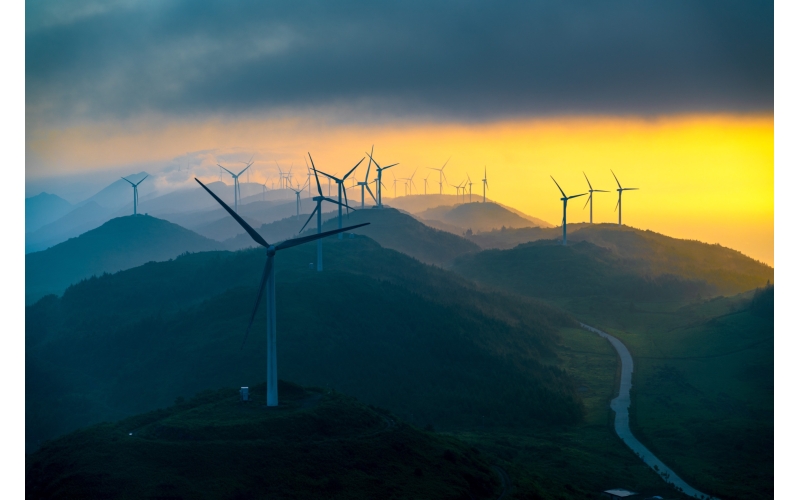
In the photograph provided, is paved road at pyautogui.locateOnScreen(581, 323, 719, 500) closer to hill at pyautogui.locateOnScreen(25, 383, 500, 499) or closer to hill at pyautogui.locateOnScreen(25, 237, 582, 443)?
hill at pyautogui.locateOnScreen(25, 237, 582, 443)

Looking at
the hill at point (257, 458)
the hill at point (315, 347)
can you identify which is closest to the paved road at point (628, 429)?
the hill at point (315, 347)

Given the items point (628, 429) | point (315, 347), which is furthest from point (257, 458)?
point (315, 347)

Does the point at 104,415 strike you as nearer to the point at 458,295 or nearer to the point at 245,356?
the point at 245,356

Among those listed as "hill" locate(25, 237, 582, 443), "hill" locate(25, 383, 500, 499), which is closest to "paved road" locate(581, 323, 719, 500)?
"hill" locate(25, 237, 582, 443)

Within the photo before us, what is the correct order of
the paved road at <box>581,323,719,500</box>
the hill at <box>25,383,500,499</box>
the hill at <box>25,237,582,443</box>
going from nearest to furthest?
the hill at <box>25,383,500,499</box> → the paved road at <box>581,323,719,500</box> → the hill at <box>25,237,582,443</box>

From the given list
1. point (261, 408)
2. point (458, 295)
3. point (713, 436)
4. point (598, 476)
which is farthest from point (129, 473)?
point (458, 295)

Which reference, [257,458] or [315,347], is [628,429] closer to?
[315,347]
